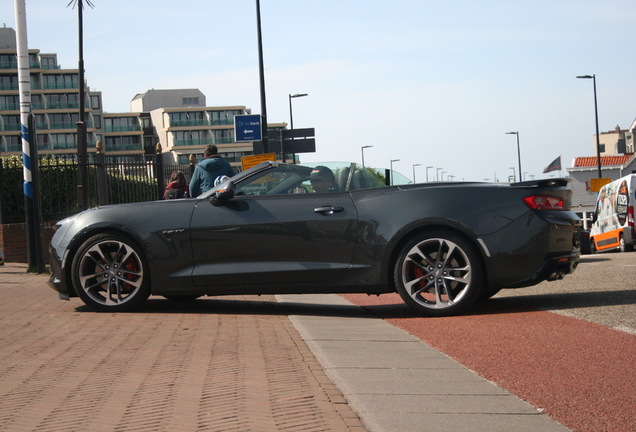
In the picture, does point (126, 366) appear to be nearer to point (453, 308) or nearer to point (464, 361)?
point (464, 361)

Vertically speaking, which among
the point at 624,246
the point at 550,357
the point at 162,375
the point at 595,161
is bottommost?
the point at 624,246

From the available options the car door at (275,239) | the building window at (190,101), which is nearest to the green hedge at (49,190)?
the car door at (275,239)

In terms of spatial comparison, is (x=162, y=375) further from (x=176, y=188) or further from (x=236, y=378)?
(x=176, y=188)

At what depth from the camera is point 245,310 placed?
7535 millimetres

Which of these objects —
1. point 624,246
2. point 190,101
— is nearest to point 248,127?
point 624,246

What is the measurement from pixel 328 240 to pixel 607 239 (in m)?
16.2

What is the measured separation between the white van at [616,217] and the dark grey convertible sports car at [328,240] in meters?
13.4

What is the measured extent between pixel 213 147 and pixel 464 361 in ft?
23.2

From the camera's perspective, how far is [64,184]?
1552 centimetres

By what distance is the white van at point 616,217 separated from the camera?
1928cm

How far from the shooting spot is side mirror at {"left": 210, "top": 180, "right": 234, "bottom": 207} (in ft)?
23.2

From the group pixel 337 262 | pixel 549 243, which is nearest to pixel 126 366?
A: pixel 337 262

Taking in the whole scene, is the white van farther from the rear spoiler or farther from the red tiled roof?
the red tiled roof

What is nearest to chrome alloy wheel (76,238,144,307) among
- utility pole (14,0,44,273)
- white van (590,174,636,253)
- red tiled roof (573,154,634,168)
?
utility pole (14,0,44,273)
